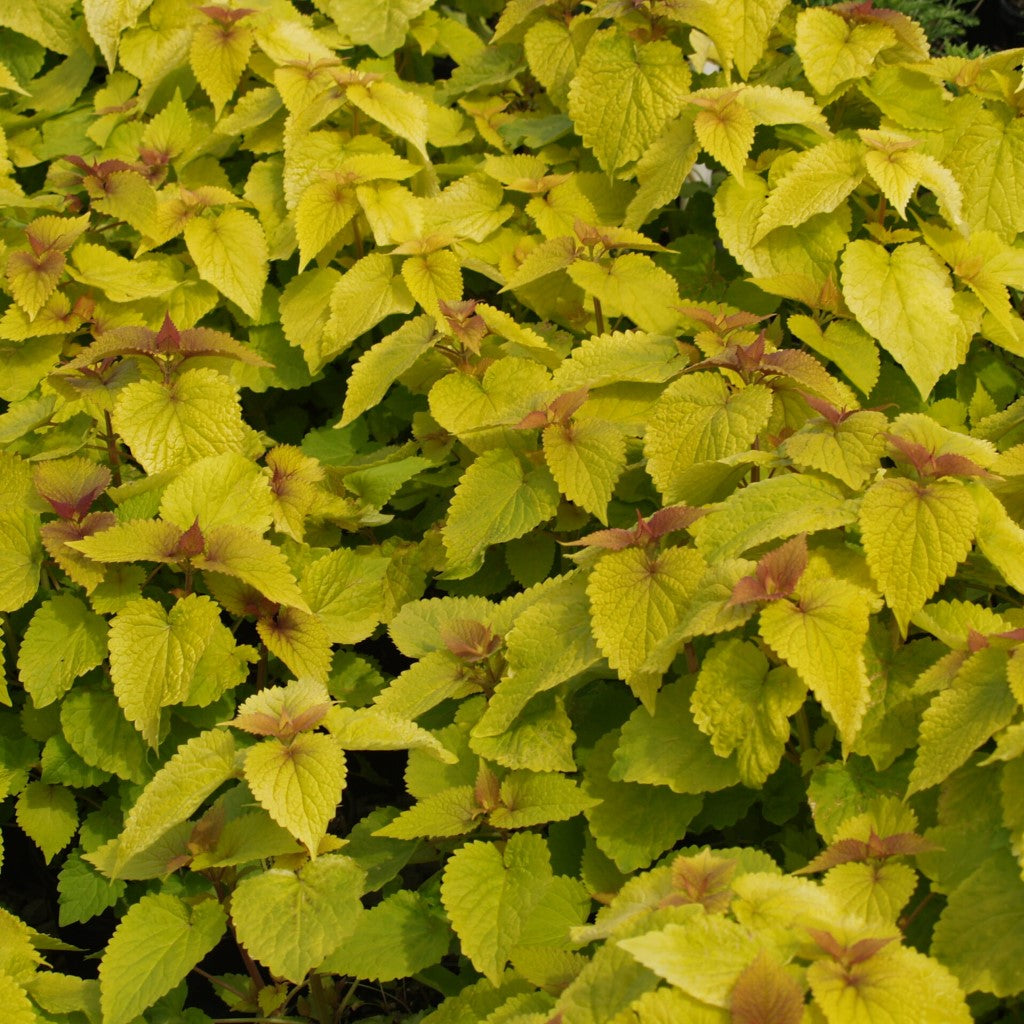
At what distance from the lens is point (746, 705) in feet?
5.71

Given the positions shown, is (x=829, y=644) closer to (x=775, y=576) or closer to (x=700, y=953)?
(x=775, y=576)

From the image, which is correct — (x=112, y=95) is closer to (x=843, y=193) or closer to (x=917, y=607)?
(x=843, y=193)

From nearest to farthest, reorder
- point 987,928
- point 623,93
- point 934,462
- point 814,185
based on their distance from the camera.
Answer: point 987,928 < point 934,462 < point 814,185 < point 623,93

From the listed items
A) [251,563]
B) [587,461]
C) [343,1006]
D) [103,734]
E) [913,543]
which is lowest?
[343,1006]

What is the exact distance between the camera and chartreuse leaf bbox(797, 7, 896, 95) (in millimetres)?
2717

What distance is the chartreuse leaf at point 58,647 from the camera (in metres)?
2.14

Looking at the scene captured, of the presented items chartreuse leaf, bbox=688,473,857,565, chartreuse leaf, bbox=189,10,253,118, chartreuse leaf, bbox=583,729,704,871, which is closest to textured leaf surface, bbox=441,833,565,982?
chartreuse leaf, bbox=583,729,704,871

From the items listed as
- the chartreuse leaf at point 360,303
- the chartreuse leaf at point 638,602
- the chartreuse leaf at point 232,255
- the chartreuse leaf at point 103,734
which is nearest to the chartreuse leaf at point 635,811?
the chartreuse leaf at point 638,602

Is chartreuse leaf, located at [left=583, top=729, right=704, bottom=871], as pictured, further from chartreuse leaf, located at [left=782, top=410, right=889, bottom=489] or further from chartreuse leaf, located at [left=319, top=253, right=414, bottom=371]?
chartreuse leaf, located at [left=319, top=253, right=414, bottom=371]

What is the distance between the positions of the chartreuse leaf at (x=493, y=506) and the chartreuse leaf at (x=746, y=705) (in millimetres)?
554

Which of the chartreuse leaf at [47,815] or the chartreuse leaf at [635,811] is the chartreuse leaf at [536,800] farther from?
the chartreuse leaf at [47,815]

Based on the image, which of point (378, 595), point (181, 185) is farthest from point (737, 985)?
point (181, 185)

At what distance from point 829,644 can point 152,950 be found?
1.07 meters

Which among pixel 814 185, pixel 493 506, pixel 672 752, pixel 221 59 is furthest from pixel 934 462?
pixel 221 59
